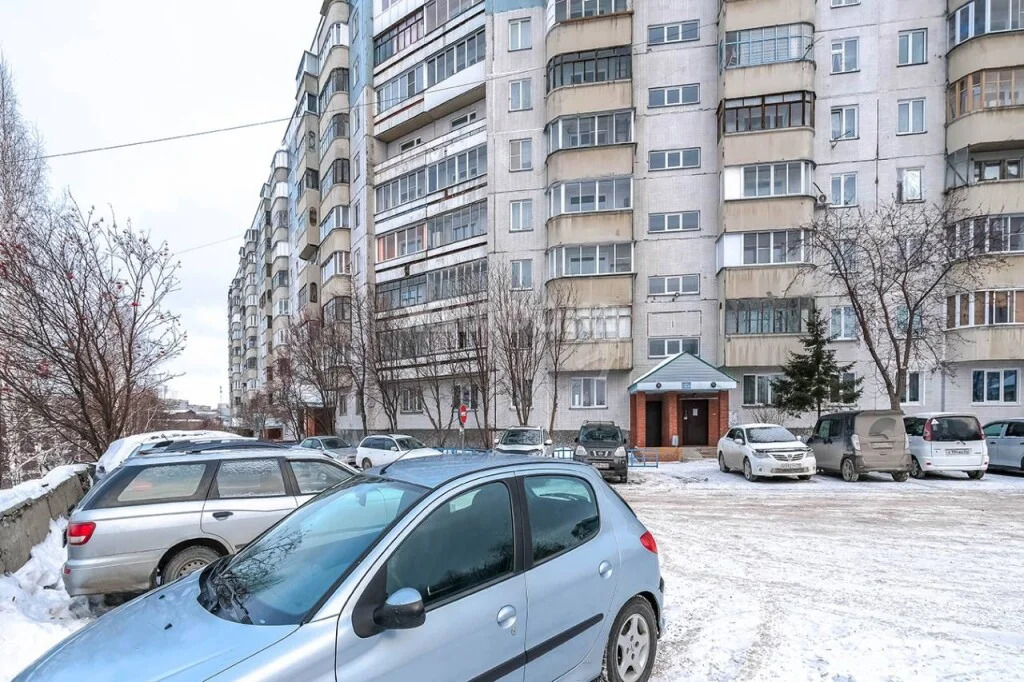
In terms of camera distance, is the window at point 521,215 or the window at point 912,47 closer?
the window at point 912,47

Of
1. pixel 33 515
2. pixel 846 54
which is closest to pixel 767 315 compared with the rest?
pixel 846 54

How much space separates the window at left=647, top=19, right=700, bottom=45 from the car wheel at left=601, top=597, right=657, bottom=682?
30941mm

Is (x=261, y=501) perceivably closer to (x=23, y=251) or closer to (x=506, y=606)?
(x=506, y=606)

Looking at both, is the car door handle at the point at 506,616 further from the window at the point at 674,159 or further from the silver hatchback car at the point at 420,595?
the window at the point at 674,159

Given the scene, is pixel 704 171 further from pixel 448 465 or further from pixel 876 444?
pixel 448 465

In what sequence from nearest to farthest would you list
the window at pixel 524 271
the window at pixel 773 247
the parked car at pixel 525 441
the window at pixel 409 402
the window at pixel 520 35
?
the parked car at pixel 525 441, the window at pixel 773 247, the window at pixel 524 271, the window at pixel 520 35, the window at pixel 409 402

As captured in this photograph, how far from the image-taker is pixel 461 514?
3.06 meters

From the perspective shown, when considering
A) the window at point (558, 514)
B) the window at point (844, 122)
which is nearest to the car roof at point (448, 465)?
the window at point (558, 514)

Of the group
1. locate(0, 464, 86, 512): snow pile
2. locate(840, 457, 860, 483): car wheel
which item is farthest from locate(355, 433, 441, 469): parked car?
locate(840, 457, 860, 483): car wheel

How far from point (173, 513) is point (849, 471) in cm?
1612

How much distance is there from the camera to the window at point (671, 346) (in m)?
A: 27.7

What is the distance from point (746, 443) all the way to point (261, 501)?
14609 mm

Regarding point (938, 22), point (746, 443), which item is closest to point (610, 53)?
point (938, 22)

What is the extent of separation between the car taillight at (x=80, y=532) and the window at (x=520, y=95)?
29.5m
